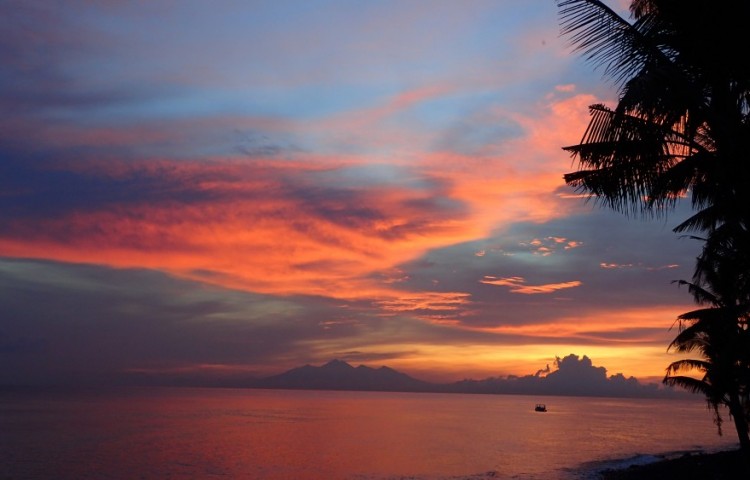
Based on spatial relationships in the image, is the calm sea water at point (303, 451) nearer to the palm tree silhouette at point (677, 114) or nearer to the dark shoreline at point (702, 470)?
the dark shoreline at point (702, 470)

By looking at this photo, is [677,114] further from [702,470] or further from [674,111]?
[702,470]

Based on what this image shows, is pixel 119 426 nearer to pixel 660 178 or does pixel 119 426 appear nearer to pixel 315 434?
pixel 315 434

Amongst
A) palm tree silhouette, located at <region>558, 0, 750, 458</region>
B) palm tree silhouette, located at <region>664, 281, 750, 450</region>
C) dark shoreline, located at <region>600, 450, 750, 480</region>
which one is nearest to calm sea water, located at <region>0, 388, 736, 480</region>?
dark shoreline, located at <region>600, 450, 750, 480</region>

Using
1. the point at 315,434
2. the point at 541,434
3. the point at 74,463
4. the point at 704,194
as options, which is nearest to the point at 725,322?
the point at 704,194

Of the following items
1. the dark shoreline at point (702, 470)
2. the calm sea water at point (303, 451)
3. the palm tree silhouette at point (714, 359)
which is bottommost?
the calm sea water at point (303, 451)

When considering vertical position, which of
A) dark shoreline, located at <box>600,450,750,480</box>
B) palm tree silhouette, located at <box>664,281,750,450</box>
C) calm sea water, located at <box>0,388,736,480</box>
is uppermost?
palm tree silhouette, located at <box>664,281,750,450</box>

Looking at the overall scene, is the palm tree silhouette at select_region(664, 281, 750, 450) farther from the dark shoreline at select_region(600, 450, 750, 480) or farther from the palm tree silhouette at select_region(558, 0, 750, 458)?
the palm tree silhouette at select_region(558, 0, 750, 458)

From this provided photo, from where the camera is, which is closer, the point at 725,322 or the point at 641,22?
the point at 641,22

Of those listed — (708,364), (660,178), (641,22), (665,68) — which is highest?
(641,22)

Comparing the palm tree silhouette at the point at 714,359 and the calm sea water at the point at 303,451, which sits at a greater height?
the palm tree silhouette at the point at 714,359

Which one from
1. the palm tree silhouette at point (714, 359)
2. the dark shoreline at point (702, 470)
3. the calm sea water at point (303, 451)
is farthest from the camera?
the calm sea water at point (303, 451)

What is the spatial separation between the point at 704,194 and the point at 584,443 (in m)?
71.6

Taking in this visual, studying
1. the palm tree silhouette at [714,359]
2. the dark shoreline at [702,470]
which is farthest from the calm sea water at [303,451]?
the palm tree silhouette at [714,359]

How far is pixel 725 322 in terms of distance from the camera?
2342 cm
